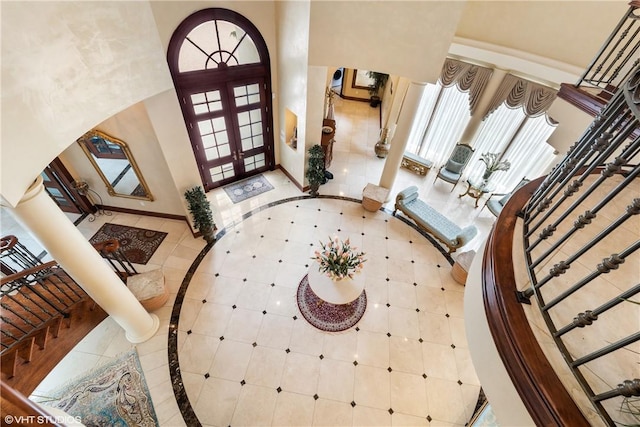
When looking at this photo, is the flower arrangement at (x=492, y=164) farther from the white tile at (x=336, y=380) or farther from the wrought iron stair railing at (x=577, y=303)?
the white tile at (x=336, y=380)

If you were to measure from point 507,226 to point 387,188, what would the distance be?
5232 mm

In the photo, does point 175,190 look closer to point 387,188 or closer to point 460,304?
point 387,188

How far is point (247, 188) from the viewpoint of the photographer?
7875mm

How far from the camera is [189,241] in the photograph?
6.43 metres

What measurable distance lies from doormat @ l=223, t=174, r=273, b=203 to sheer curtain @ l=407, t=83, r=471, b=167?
5.05 metres

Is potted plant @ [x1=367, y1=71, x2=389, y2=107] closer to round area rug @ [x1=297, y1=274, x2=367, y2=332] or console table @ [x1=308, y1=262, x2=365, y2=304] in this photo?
console table @ [x1=308, y1=262, x2=365, y2=304]

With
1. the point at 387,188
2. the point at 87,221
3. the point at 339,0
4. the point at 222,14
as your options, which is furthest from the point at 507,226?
the point at 87,221

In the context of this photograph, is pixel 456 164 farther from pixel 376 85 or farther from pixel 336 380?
pixel 336 380

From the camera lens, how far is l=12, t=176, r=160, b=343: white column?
9.57 feet

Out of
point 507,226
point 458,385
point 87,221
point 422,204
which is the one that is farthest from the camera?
point 422,204

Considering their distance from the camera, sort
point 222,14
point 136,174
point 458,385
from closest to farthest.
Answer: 1. point 458,385
2. point 222,14
3. point 136,174

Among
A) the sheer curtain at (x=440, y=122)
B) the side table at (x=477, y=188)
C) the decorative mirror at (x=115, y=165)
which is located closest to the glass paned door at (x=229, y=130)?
the decorative mirror at (x=115, y=165)

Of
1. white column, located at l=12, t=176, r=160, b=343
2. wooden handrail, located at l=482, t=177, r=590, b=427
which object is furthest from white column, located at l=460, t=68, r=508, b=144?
white column, located at l=12, t=176, r=160, b=343

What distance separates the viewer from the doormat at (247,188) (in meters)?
7.64
